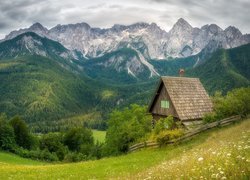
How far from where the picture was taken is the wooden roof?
50.9 m

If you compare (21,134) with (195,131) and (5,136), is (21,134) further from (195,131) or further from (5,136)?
(195,131)

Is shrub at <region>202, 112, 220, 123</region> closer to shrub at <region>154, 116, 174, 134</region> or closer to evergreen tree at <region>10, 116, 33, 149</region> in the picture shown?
shrub at <region>154, 116, 174, 134</region>

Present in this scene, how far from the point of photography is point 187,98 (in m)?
53.0

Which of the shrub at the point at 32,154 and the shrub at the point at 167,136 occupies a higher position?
the shrub at the point at 167,136

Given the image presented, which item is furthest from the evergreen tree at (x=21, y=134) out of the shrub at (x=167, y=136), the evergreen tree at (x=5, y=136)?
the shrub at (x=167, y=136)

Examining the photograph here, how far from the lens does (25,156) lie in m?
107

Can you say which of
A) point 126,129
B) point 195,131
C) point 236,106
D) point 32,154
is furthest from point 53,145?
point 195,131

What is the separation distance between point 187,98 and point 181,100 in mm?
1570

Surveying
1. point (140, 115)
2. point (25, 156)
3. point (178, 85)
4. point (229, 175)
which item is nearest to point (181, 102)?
point (178, 85)

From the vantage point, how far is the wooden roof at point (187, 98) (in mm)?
50906

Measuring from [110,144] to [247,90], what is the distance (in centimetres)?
2338

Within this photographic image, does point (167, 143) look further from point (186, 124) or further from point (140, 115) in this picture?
point (140, 115)

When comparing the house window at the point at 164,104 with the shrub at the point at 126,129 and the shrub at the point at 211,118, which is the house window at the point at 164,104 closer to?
the shrub at the point at 126,129

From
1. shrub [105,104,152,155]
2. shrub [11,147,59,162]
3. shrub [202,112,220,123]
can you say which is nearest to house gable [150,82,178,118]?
shrub [105,104,152,155]
